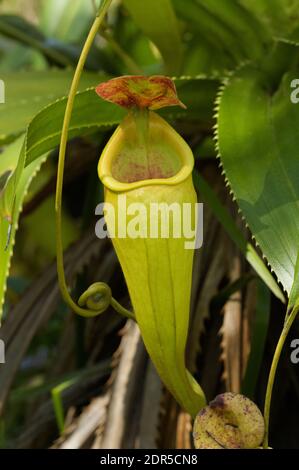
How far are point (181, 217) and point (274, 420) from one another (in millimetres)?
505

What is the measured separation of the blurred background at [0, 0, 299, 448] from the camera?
A: 40.0 inches

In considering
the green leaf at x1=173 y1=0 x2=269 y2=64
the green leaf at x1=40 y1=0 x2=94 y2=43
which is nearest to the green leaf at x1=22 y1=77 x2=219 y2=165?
the green leaf at x1=173 y1=0 x2=269 y2=64

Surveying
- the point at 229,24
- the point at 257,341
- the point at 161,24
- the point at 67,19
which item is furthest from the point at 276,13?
the point at 67,19

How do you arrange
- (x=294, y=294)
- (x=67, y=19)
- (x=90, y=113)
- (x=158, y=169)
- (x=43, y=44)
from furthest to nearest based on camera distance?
(x=67, y=19) → (x=43, y=44) → (x=90, y=113) → (x=158, y=169) → (x=294, y=294)

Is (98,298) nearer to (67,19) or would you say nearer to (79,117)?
(79,117)

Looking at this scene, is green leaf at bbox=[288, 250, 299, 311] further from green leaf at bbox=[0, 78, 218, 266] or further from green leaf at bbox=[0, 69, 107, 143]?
green leaf at bbox=[0, 69, 107, 143]

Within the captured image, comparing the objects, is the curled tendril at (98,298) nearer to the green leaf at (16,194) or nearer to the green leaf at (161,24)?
the green leaf at (16,194)

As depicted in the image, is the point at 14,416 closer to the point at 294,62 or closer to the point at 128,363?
the point at 128,363

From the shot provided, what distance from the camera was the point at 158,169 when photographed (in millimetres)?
801

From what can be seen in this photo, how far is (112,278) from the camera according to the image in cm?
129

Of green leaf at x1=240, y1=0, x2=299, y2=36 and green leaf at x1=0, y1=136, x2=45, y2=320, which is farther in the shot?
green leaf at x1=240, y1=0, x2=299, y2=36

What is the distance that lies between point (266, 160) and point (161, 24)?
0.37 metres

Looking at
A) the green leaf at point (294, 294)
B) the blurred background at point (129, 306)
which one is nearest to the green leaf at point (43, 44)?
the blurred background at point (129, 306)
